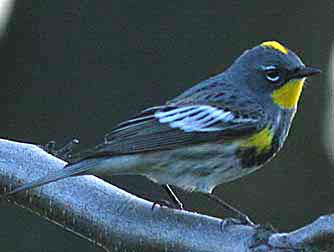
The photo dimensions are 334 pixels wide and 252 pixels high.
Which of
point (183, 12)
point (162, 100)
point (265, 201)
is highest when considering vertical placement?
point (183, 12)

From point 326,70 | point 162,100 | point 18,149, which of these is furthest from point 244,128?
point 326,70

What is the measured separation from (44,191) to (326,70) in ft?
19.5

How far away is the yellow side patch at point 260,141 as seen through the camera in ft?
20.2

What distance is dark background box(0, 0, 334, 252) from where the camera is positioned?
995 centimetres

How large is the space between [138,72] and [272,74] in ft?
11.2

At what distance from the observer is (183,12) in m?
10.1

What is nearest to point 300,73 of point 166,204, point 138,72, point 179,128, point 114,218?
point 179,128

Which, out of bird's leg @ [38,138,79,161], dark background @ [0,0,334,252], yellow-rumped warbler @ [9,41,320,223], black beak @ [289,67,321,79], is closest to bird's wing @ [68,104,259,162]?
yellow-rumped warbler @ [9,41,320,223]

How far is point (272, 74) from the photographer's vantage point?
6.62m

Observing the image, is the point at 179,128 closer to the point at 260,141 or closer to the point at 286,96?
the point at 260,141

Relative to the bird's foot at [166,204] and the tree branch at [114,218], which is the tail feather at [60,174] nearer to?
the tree branch at [114,218]

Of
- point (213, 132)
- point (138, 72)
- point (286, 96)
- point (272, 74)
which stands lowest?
point (138, 72)

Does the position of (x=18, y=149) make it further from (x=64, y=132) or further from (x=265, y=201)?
(x=265, y=201)

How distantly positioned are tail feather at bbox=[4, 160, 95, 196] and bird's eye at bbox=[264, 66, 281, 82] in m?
1.42
